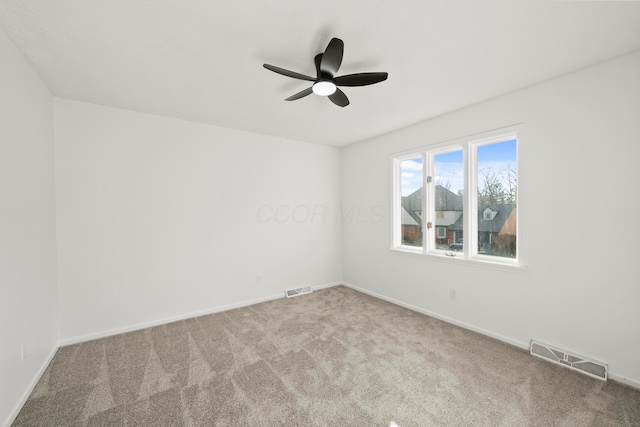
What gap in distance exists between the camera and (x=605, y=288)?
2143 mm

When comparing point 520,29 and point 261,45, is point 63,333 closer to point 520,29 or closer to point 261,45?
point 261,45

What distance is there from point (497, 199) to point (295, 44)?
8.85ft

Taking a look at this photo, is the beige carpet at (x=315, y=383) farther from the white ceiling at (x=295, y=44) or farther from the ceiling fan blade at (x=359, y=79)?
the white ceiling at (x=295, y=44)

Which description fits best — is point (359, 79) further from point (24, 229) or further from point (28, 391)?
point (28, 391)

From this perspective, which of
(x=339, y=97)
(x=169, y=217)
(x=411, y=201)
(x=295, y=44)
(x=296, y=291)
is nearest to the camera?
(x=295, y=44)

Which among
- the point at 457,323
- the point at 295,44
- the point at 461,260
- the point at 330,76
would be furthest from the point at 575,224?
the point at 295,44

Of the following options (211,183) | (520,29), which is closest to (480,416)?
(520,29)

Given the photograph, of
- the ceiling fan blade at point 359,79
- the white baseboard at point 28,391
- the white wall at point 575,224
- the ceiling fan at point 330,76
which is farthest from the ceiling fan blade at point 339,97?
the white baseboard at point 28,391

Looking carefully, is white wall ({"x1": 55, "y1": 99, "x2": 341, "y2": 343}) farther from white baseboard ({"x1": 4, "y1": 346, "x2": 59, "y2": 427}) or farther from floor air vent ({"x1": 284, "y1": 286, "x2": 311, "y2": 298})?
white baseboard ({"x1": 4, "y1": 346, "x2": 59, "y2": 427})

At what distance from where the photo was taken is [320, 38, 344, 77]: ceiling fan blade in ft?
5.28

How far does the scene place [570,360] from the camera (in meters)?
2.26

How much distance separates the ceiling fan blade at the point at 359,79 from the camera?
1910 mm

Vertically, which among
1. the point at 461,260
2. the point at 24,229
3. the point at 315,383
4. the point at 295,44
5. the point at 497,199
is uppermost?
the point at 295,44

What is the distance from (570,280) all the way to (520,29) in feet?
7.12
